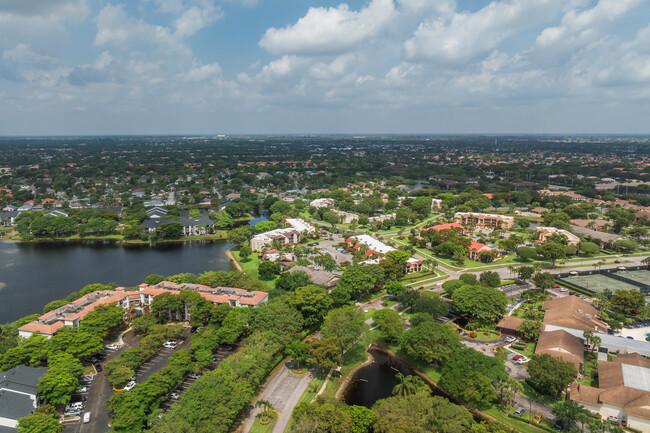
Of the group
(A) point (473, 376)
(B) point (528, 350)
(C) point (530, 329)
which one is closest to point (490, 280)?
(C) point (530, 329)

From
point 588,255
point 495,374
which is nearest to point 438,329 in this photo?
point 495,374

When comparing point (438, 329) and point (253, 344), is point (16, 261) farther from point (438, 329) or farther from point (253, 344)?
point (438, 329)

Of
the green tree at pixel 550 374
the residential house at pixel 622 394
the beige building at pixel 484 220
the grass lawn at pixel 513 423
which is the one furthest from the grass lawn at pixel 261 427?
the beige building at pixel 484 220

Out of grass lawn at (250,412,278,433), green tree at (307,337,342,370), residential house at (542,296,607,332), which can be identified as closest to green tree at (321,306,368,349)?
green tree at (307,337,342,370)

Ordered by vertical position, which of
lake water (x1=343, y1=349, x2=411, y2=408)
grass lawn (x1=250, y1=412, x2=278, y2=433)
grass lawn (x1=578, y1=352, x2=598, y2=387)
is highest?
grass lawn (x1=250, y1=412, x2=278, y2=433)

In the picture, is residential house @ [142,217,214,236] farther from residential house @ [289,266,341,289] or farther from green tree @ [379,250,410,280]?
green tree @ [379,250,410,280]

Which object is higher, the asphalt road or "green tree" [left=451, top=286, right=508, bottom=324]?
"green tree" [left=451, top=286, right=508, bottom=324]

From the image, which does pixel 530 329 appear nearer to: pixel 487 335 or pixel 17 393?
pixel 487 335
